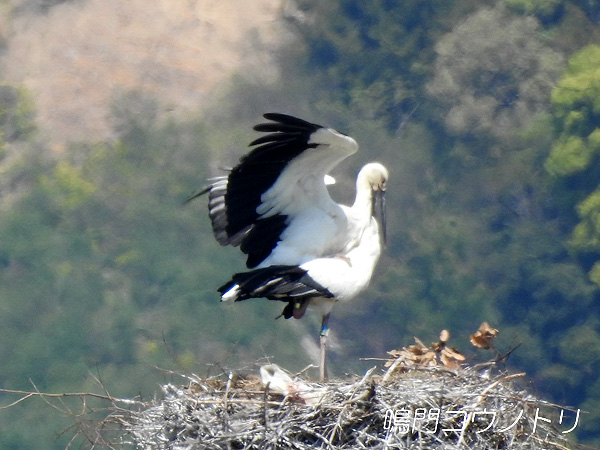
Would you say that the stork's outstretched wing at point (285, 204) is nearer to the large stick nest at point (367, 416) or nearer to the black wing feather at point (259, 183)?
the black wing feather at point (259, 183)

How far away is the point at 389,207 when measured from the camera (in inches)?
715

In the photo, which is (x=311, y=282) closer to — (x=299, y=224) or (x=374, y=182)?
(x=299, y=224)

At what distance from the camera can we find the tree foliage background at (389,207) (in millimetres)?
17094

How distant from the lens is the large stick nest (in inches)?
263

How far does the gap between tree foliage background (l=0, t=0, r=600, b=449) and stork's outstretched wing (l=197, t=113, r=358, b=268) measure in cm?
750

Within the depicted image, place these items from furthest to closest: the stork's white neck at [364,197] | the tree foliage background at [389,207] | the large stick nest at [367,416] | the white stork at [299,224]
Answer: the tree foliage background at [389,207], the stork's white neck at [364,197], the white stork at [299,224], the large stick nest at [367,416]

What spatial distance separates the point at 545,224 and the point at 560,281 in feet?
4.47

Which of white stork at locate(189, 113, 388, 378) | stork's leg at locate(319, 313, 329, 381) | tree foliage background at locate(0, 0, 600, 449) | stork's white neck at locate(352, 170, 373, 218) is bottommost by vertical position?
stork's leg at locate(319, 313, 329, 381)

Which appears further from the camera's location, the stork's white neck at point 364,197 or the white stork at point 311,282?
the stork's white neck at point 364,197

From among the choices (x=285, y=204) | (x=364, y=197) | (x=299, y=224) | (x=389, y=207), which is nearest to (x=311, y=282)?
(x=299, y=224)

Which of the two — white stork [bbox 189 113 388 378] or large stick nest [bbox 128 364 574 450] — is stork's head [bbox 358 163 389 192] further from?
large stick nest [bbox 128 364 574 450]

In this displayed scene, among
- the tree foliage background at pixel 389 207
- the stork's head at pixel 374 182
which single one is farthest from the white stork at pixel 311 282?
the tree foliage background at pixel 389 207

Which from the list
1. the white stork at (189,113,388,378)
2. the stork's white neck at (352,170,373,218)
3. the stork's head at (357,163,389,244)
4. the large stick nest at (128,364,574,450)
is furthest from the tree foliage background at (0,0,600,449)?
the large stick nest at (128,364,574,450)

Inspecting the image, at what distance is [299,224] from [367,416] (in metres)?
1.64
